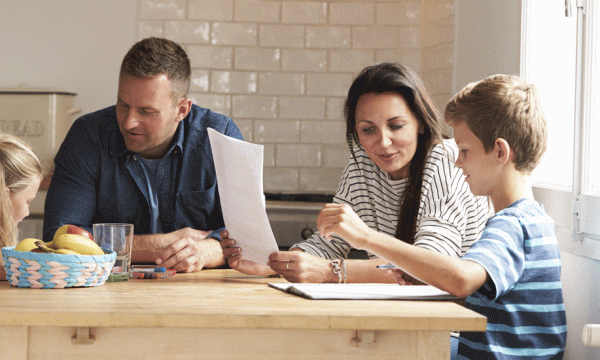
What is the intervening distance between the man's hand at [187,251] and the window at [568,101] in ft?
3.43

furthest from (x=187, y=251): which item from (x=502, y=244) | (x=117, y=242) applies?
(x=502, y=244)

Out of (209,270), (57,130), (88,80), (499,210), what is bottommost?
(209,270)

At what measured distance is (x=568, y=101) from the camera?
210cm

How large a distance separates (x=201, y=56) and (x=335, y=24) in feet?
2.57

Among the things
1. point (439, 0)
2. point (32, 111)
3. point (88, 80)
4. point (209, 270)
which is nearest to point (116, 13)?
point (88, 80)

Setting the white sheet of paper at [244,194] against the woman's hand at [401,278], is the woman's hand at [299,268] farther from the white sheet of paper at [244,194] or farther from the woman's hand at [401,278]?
the woman's hand at [401,278]

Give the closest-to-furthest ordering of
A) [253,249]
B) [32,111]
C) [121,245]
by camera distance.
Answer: [121,245] → [253,249] → [32,111]

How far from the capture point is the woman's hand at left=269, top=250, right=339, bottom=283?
170 centimetres

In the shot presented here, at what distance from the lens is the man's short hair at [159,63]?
2225 millimetres

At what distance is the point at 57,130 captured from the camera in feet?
11.5

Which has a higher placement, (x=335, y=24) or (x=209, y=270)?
(x=335, y=24)

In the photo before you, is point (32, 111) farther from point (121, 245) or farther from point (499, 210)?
point (499, 210)

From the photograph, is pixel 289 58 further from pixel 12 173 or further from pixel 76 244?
pixel 76 244

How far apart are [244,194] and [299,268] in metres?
0.24
